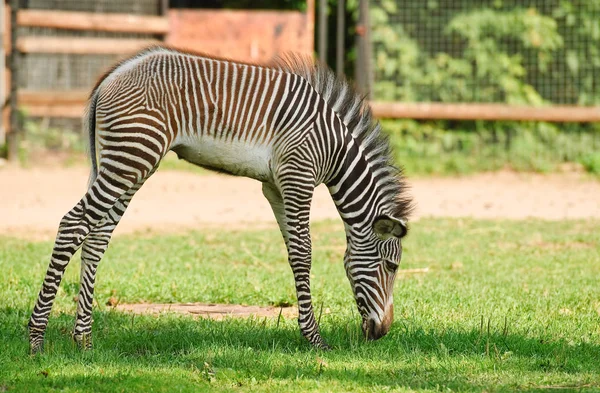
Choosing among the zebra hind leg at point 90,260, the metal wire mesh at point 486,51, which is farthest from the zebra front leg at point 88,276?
the metal wire mesh at point 486,51

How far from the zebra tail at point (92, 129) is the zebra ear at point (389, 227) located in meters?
1.99

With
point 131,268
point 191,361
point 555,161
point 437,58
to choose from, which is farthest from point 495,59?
point 191,361

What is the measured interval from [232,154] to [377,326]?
1.55 m

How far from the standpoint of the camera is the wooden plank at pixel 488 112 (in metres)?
16.6

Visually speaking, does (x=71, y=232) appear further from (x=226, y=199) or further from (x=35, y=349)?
(x=226, y=199)

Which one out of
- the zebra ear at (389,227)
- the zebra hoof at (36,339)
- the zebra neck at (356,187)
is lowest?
the zebra hoof at (36,339)

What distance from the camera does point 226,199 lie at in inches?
553

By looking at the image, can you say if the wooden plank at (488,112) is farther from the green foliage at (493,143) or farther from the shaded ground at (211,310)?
the shaded ground at (211,310)

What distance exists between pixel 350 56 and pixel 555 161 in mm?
4414

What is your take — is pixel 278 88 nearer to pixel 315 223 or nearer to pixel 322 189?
pixel 315 223

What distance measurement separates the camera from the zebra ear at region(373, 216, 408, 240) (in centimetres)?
644

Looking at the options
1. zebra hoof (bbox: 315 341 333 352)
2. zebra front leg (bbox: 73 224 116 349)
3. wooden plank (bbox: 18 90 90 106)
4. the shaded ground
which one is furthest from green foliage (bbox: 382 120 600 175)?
zebra front leg (bbox: 73 224 116 349)

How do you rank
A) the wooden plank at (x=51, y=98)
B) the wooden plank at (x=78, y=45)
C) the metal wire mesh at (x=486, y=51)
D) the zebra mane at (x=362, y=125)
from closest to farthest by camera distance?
the zebra mane at (x=362, y=125), the wooden plank at (x=78, y=45), the wooden plank at (x=51, y=98), the metal wire mesh at (x=486, y=51)

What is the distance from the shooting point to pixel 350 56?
60.0 feet
